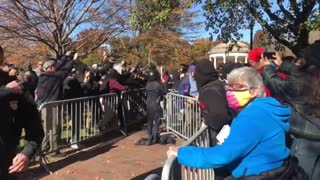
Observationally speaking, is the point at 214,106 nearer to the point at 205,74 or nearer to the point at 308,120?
the point at 205,74

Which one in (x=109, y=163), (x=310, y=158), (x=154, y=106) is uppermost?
(x=310, y=158)

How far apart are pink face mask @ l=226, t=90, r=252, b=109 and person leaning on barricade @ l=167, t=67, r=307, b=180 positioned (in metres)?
0.06

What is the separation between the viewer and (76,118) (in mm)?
10102

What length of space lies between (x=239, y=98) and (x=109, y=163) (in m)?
6.03

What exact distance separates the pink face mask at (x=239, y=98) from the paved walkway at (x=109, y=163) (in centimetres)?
488

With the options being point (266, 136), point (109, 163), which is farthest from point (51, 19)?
point (266, 136)

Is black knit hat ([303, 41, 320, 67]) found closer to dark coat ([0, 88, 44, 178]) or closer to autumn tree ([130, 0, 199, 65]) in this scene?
dark coat ([0, 88, 44, 178])

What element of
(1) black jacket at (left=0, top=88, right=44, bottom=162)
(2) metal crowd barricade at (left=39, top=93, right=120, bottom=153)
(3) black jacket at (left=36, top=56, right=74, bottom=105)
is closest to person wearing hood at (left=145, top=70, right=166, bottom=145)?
(2) metal crowd barricade at (left=39, top=93, right=120, bottom=153)

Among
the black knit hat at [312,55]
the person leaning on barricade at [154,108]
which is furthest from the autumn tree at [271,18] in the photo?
the black knit hat at [312,55]

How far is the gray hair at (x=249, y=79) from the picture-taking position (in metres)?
3.57

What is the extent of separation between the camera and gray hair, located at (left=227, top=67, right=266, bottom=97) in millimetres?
3568

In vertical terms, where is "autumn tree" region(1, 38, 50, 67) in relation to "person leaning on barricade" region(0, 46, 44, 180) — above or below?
above

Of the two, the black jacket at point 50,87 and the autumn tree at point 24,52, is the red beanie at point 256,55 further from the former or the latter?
the autumn tree at point 24,52

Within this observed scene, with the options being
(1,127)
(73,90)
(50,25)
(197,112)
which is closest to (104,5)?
(50,25)
